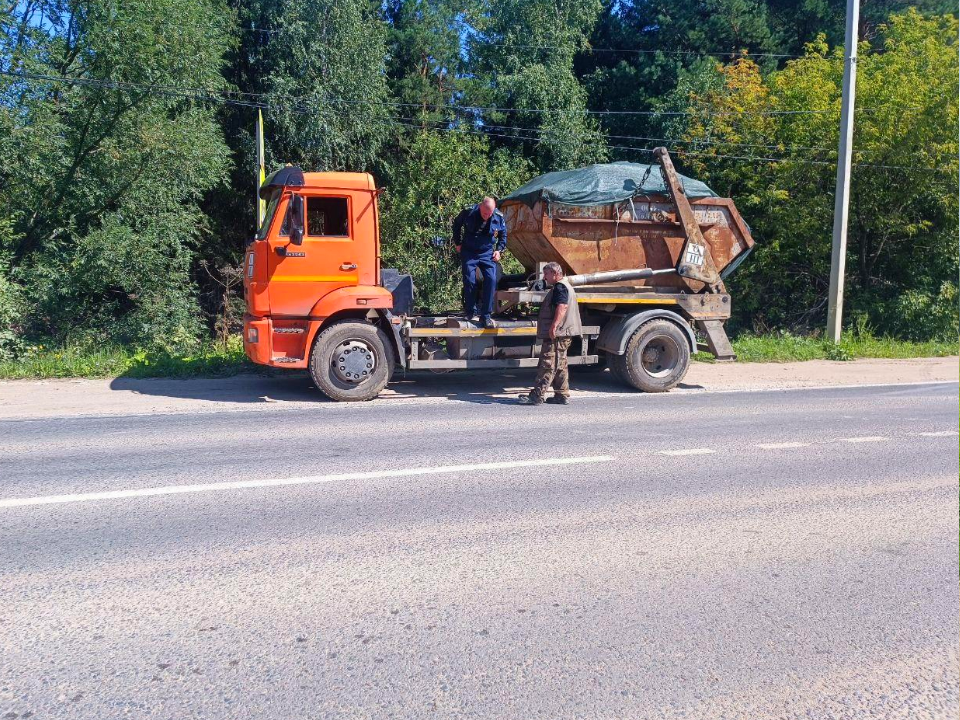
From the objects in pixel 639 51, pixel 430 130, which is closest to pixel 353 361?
pixel 430 130

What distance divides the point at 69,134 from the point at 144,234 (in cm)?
264

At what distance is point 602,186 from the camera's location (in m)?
12.1

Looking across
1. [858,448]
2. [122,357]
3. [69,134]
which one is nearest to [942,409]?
[858,448]

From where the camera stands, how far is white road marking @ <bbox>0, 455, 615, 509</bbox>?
6047 millimetres

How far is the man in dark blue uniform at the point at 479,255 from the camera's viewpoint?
38.1ft

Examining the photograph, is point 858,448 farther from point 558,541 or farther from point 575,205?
point 575,205

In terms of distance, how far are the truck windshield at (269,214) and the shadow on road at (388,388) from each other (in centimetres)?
206

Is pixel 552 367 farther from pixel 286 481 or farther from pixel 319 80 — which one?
pixel 319 80

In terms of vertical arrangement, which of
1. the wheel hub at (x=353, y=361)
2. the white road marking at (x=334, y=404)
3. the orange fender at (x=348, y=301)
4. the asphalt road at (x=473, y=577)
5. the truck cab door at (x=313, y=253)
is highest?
the truck cab door at (x=313, y=253)

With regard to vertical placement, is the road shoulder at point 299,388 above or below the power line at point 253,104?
below

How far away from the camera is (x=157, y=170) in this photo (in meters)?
19.2

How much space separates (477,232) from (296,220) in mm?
2520

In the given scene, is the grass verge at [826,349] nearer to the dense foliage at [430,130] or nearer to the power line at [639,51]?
the dense foliage at [430,130]

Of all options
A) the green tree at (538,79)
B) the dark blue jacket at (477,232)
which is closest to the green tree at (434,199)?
the green tree at (538,79)
